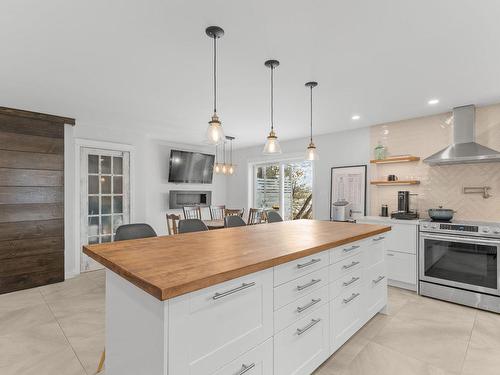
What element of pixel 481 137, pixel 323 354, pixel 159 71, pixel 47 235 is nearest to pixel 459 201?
pixel 481 137

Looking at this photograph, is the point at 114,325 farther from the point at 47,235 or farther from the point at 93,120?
the point at 93,120

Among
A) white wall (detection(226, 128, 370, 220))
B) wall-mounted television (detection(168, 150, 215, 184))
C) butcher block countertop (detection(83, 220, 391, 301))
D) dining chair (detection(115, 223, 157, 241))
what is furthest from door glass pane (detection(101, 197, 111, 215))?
white wall (detection(226, 128, 370, 220))

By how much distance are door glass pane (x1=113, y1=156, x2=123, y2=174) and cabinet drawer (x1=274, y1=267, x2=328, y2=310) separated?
4145mm

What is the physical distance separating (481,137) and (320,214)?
2603 millimetres

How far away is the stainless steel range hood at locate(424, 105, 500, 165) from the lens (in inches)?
126

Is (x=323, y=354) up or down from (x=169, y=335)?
down

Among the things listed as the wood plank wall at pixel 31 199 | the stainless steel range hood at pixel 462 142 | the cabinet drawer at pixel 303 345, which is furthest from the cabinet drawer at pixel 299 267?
the wood plank wall at pixel 31 199

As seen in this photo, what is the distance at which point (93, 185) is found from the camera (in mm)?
4441

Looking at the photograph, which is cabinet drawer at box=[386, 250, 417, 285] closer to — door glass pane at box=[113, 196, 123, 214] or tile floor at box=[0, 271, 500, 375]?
tile floor at box=[0, 271, 500, 375]

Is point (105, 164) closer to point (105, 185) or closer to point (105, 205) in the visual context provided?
point (105, 185)

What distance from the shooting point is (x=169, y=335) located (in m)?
1.03

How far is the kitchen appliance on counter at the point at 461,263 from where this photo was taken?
288cm

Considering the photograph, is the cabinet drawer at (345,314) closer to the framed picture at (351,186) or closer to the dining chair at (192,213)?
the framed picture at (351,186)

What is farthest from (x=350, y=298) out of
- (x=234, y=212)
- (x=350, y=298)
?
(x=234, y=212)
